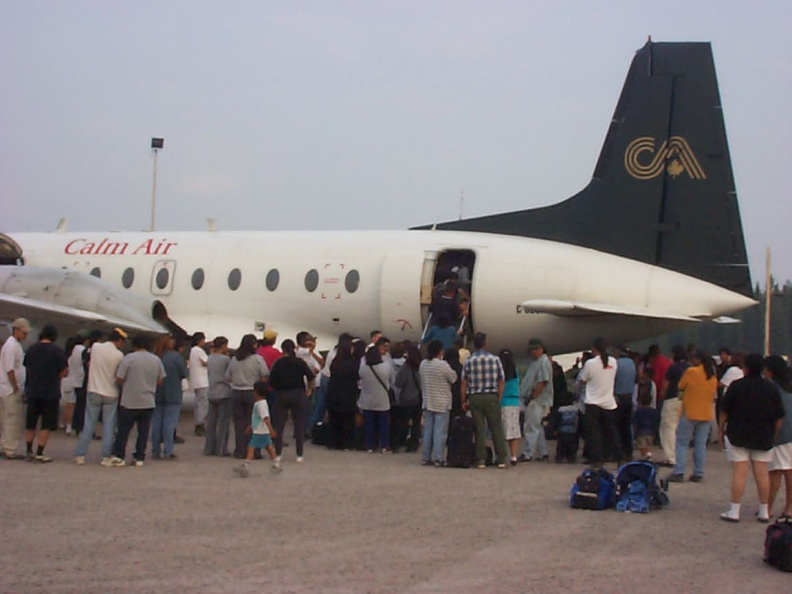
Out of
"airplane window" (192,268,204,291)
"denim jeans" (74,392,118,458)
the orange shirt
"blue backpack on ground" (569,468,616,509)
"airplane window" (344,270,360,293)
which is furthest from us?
"airplane window" (192,268,204,291)

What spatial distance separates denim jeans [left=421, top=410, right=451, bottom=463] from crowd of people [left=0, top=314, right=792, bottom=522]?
16mm

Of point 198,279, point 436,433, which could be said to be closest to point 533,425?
point 436,433

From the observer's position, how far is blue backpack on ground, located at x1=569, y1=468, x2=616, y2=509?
10.5 meters

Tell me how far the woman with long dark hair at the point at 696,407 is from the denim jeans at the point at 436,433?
3.12 meters

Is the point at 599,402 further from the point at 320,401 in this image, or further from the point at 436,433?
the point at 320,401

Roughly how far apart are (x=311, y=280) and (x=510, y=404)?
737 centimetres

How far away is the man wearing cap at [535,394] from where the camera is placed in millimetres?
14531

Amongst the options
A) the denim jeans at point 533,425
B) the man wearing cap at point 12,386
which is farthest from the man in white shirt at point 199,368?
the denim jeans at point 533,425

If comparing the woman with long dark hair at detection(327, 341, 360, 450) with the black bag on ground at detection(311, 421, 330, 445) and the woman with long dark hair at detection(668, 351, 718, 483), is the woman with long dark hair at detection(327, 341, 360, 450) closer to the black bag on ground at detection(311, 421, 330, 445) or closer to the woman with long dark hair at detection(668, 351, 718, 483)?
the black bag on ground at detection(311, 421, 330, 445)

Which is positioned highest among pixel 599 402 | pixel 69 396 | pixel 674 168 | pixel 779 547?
pixel 674 168

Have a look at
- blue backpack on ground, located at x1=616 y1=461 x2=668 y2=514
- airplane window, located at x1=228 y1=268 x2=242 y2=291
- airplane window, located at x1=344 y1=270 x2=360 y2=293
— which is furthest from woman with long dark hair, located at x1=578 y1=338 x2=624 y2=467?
airplane window, located at x1=228 y1=268 x2=242 y2=291

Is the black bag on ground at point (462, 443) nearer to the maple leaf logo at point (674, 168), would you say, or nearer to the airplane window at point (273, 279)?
the maple leaf logo at point (674, 168)

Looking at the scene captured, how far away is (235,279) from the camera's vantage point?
21406 millimetres

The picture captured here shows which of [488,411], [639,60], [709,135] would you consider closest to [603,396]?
[488,411]
